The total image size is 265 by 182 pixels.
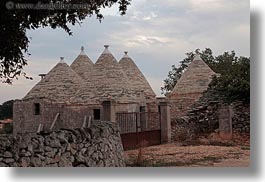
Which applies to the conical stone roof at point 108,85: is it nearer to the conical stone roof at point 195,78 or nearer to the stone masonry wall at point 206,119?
the conical stone roof at point 195,78

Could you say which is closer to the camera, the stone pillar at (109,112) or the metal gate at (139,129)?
the metal gate at (139,129)

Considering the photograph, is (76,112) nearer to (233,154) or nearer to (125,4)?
(125,4)

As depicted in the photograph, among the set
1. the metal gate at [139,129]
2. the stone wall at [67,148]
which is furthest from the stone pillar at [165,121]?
the stone wall at [67,148]

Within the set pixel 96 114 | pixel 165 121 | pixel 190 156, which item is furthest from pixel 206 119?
pixel 96 114

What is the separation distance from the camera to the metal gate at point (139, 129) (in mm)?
3762

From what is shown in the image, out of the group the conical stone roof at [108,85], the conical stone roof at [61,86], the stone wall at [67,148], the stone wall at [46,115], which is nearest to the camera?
the stone wall at [67,148]

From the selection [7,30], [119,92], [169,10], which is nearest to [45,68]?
[7,30]

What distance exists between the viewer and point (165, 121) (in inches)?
160

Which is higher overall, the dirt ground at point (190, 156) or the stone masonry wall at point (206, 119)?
the stone masonry wall at point (206, 119)

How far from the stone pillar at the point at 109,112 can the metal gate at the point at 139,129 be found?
6 cm

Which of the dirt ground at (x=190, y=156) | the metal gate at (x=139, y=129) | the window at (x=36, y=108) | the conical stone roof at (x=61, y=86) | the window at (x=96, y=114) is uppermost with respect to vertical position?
the conical stone roof at (x=61, y=86)

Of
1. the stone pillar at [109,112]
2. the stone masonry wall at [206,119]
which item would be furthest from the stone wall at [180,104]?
the stone pillar at [109,112]

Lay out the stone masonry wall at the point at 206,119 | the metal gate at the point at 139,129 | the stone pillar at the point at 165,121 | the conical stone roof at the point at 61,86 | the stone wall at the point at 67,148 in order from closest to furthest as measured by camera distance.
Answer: the stone wall at the point at 67,148 < the stone masonry wall at the point at 206,119 < the metal gate at the point at 139,129 < the stone pillar at the point at 165,121 < the conical stone roof at the point at 61,86

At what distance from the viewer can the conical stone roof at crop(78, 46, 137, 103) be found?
16.9 feet
